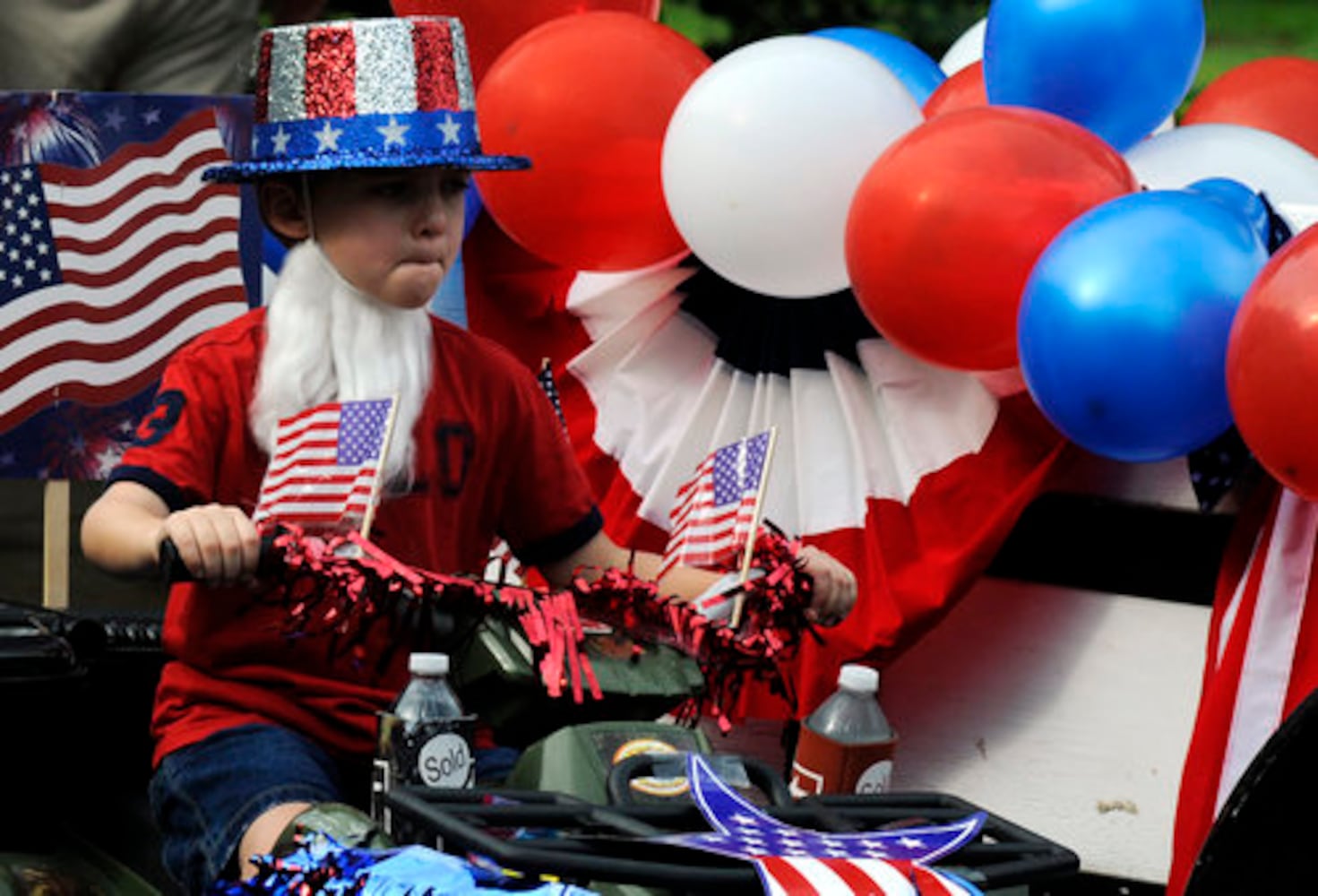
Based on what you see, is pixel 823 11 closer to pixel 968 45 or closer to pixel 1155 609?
pixel 968 45

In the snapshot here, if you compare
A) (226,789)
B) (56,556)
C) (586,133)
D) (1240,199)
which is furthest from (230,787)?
(1240,199)

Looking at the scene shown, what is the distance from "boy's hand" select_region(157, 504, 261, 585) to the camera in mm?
2676

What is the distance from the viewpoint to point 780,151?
3955mm

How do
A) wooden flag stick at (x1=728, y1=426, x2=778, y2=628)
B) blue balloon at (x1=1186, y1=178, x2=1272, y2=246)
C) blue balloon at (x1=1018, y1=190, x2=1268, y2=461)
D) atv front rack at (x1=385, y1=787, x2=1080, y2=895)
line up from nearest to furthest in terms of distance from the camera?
atv front rack at (x1=385, y1=787, x2=1080, y2=895)
wooden flag stick at (x1=728, y1=426, x2=778, y2=628)
blue balloon at (x1=1018, y1=190, x2=1268, y2=461)
blue balloon at (x1=1186, y1=178, x2=1272, y2=246)

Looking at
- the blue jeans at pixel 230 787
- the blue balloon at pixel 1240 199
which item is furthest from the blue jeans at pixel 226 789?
the blue balloon at pixel 1240 199

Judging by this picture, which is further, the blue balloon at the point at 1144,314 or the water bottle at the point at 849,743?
the blue balloon at the point at 1144,314

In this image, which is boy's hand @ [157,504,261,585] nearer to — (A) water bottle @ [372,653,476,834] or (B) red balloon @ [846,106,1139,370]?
(A) water bottle @ [372,653,476,834]

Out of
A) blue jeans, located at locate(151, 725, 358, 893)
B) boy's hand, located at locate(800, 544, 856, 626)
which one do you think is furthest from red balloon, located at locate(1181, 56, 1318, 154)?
blue jeans, located at locate(151, 725, 358, 893)

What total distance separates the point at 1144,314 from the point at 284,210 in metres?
1.27

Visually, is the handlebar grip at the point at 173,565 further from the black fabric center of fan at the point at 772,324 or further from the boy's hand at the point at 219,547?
the black fabric center of fan at the point at 772,324

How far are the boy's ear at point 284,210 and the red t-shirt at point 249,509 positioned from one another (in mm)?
146

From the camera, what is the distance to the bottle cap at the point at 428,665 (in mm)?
2643

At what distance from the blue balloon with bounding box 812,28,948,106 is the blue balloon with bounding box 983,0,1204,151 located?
2.04 feet

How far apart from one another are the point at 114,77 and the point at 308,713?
3.16 meters
